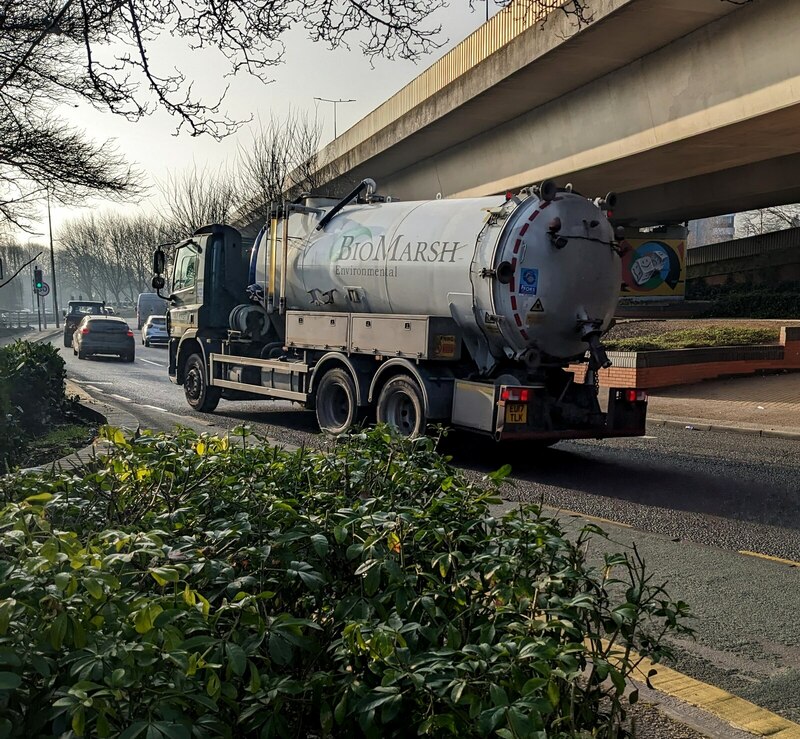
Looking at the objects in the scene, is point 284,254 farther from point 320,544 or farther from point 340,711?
point 340,711

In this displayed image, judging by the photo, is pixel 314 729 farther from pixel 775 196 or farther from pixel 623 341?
pixel 775 196

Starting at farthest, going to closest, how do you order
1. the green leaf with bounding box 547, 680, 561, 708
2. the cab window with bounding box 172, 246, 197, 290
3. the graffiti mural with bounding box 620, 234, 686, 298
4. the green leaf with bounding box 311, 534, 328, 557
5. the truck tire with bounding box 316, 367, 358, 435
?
the graffiti mural with bounding box 620, 234, 686, 298
the cab window with bounding box 172, 246, 197, 290
the truck tire with bounding box 316, 367, 358, 435
the green leaf with bounding box 311, 534, 328, 557
the green leaf with bounding box 547, 680, 561, 708

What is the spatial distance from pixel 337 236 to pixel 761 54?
693cm

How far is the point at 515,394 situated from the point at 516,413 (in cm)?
23

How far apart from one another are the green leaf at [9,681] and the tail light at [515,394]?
26.8 ft

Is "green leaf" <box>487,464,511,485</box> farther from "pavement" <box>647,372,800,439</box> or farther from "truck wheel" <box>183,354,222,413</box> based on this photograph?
"truck wheel" <box>183,354,222,413</box>

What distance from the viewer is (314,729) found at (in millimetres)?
2803

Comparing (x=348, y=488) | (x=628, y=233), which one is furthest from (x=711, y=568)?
(x=628, y=233)

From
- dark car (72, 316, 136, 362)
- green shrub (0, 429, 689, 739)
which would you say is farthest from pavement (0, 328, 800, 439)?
dark car (72, 316, 136, 362)

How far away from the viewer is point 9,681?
191 cm

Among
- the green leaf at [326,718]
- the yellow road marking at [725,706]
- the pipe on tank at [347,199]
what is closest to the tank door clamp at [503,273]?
the pipe on tank at [347,199]

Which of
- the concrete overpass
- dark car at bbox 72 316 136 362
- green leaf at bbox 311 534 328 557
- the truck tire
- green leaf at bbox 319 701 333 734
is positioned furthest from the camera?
dark car at bbox 72 316 136 362

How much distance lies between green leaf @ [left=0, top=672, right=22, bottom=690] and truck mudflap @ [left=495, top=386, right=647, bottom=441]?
26.8 feet

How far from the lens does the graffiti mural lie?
2992cm
